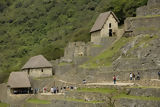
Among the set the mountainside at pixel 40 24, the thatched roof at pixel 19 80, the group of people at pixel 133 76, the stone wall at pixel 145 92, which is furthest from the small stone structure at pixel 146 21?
the mountainside at pixel 40 24

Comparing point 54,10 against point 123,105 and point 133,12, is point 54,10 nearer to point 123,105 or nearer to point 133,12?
point 133,12

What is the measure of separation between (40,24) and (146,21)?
5875cm

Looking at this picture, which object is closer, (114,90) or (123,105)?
(123,105)

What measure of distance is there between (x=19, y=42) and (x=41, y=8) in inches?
582

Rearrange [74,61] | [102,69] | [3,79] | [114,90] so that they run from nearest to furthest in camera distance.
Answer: [114,90]
[102,69]
[74,61]
[3,79]

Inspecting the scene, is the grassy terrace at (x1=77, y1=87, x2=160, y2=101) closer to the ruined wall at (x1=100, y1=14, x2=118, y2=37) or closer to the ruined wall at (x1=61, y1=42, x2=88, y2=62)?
the ruined wall at (x1=61, y1=42, x2=88, y2=62)

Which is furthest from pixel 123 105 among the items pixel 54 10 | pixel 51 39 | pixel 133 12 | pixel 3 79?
pixel 54 10

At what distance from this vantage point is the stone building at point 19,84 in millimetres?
42594

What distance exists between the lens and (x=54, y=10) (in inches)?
3775

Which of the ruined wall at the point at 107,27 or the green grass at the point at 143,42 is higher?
the ruined wall at the point at 107,27

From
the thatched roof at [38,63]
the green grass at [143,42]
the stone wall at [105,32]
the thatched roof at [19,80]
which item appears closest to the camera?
the green grass at [143,42]

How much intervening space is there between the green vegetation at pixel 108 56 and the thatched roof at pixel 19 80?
8.20 m

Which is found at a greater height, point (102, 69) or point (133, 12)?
point (133, 12)

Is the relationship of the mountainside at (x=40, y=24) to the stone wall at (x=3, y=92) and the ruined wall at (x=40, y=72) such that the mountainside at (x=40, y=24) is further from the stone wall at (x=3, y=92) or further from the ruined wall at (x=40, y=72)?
the ruined wall at (x=40, y=72)
